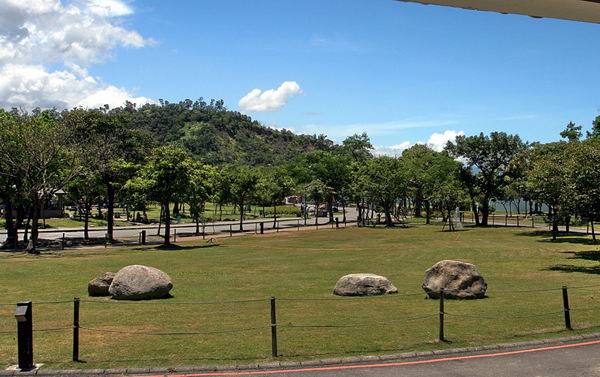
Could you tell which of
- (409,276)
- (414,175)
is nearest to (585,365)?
(409,276)

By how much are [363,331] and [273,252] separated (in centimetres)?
2089

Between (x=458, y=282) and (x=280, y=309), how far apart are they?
5530mm

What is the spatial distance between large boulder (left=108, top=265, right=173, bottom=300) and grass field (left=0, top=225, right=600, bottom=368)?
18.5 inches

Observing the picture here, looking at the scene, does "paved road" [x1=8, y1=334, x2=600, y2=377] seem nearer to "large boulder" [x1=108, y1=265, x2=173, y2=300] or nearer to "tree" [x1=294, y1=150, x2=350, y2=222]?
"large boulder" [x1=108, y1=265, x2=173, y2=300]

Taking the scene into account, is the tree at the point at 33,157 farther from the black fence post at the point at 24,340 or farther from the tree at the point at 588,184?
the tree at the point at 588,184

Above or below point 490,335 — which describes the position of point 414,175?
above

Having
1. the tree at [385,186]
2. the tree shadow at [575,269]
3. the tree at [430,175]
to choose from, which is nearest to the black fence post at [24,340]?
the tree shadow at [575,269]

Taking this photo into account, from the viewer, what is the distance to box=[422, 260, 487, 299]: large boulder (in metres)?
13.8

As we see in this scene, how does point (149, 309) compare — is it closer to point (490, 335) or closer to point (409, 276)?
point (490, 335)

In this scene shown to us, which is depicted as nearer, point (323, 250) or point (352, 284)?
point (352, 284)

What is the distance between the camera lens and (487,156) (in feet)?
180

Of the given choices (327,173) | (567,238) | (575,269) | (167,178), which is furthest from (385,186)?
(575,269)

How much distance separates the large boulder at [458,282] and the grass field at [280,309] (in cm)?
45

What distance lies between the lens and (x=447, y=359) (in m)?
8.73
